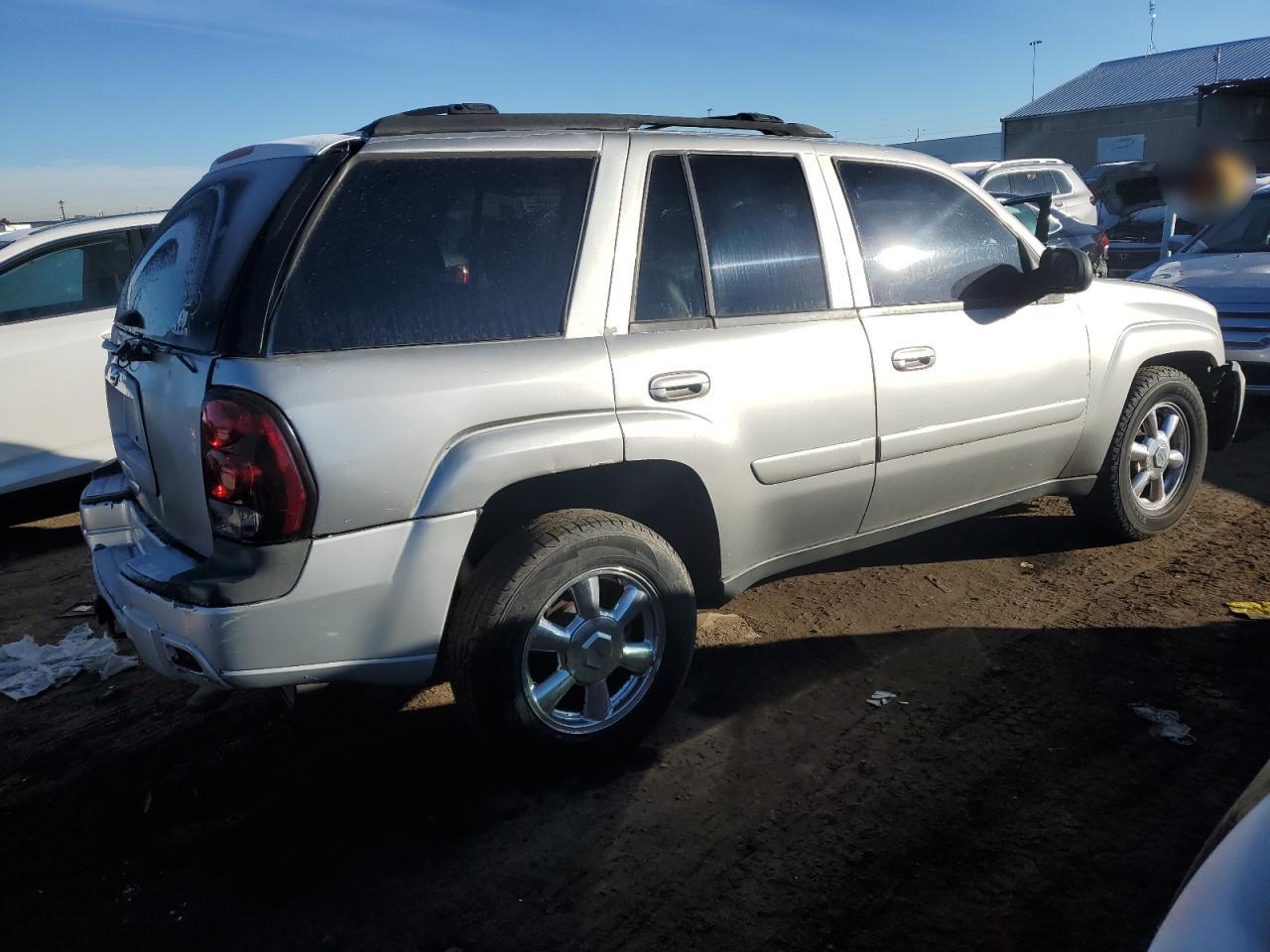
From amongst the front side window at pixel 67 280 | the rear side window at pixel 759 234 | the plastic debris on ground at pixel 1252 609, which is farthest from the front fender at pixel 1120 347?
the front side window at pixel 67 280

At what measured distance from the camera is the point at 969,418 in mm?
3814

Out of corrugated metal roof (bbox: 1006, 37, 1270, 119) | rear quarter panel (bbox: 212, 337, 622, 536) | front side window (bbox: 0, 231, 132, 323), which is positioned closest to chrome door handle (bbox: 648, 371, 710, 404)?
rear quarter panel (bbox: 212, 337, 622, 536)

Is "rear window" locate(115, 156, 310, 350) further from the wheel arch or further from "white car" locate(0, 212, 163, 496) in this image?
the wheel arch

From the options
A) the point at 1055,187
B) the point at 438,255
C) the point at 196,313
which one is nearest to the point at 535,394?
the point at 438,255

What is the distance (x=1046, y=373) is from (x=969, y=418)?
19.5 inches

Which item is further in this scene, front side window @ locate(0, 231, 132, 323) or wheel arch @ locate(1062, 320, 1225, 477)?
front side window @ locate(0, 231, 132, 323)

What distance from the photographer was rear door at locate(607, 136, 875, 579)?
3037 mm

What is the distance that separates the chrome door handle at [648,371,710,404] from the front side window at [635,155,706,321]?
0.64 ft

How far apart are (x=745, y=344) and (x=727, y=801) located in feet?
4.63

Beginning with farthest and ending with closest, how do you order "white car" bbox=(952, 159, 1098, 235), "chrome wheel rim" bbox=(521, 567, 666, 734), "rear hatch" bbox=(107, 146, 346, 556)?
"white car" bbox=(952, 159, 1098, 235), "chrome wheel rim" bbox=(521, 567, 666, 734), "rear hatch" bbox=(107, 146, 346, 556)

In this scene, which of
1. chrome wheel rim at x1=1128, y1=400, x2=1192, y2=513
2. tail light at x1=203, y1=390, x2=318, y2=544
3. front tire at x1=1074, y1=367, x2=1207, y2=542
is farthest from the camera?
chrome wheel rim at x1=1128, y1=400, x2=1192, y2=513

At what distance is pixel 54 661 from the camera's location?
4066 mm

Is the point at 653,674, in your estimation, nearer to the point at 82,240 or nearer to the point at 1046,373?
the point at 1046,373

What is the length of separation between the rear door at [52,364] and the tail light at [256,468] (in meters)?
3.68
